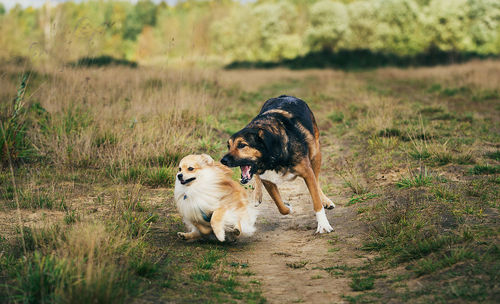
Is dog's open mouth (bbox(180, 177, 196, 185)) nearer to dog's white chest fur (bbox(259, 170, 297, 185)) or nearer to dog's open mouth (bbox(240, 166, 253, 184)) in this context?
dog's open mouth (bbox(240, 166, 253, 184))

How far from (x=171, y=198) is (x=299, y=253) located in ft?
8.38

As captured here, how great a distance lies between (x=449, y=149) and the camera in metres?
7.90

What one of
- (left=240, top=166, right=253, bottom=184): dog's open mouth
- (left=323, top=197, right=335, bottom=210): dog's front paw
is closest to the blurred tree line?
(left=323, top=197, right=335, bottom=210): dog's front paw

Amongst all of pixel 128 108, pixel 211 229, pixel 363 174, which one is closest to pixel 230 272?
pixel 211 229

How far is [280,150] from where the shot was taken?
566cm

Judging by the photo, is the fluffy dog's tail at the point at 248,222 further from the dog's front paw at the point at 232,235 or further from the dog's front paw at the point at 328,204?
the dog's front paw at the point at 328,204

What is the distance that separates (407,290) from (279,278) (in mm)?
1194

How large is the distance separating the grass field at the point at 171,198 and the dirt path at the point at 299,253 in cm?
15

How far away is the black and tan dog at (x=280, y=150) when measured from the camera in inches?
211

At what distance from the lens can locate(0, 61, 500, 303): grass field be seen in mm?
3652

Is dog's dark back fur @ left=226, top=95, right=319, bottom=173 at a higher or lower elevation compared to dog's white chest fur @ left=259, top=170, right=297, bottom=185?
higher

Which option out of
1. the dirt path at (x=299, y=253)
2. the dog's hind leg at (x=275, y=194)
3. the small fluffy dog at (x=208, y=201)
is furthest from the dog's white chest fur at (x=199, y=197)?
the dog's hind leg at (x=275, y=194)

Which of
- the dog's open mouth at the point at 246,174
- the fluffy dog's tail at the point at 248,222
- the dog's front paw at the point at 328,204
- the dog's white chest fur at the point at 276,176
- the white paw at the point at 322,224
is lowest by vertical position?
the dog's front paw at the point at 328,204

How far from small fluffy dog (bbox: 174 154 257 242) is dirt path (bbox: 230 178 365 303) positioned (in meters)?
0.36
